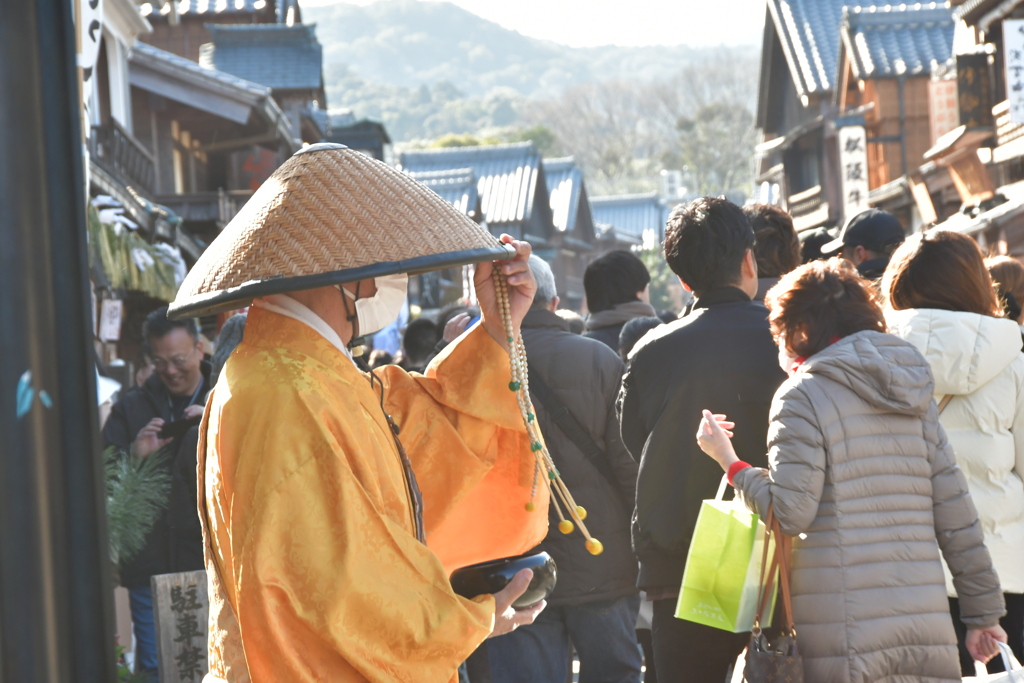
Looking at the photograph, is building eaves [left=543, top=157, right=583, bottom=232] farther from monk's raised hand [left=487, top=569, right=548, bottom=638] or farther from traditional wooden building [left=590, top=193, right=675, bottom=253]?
monk's raised hand [left=487, top=569, right=548, bottom=638]

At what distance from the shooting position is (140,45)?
14.9 m

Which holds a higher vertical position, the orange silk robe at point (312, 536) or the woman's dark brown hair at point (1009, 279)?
the woman's dark brown hair at point (1009, 279)

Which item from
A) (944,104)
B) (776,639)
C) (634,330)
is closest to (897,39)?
(944,104)

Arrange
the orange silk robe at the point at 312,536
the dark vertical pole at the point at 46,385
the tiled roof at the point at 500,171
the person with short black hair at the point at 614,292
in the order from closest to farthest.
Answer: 1. the dark vertical pole at the point at 46,385
2. the orange silk robe at the point at 312,536
3. the person with short black hair at the point at 614,292
4. the tiled roof at the point at 500,171

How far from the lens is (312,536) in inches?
75.6

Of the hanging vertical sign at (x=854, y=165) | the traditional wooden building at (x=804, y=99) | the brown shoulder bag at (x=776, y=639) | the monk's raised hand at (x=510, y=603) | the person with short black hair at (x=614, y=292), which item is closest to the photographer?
the monk's raised hand at (x=510, y=603)

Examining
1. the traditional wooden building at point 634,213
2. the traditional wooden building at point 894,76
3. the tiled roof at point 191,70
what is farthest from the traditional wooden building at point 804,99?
the traditional wooden building at point 634,213

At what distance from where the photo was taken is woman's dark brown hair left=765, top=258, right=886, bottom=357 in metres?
3.15

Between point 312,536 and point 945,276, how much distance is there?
2.77 metres

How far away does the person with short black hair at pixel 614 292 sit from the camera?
5.65 metres

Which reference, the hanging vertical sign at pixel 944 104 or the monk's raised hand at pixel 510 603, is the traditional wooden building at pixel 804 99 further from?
the monk's raised hand at pixel 510 603

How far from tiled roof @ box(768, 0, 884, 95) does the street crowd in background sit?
17717 millimetres

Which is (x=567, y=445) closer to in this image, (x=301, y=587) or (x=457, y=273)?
(x=301, y=587)

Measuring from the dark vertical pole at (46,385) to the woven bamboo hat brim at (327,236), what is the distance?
713 millimetres
